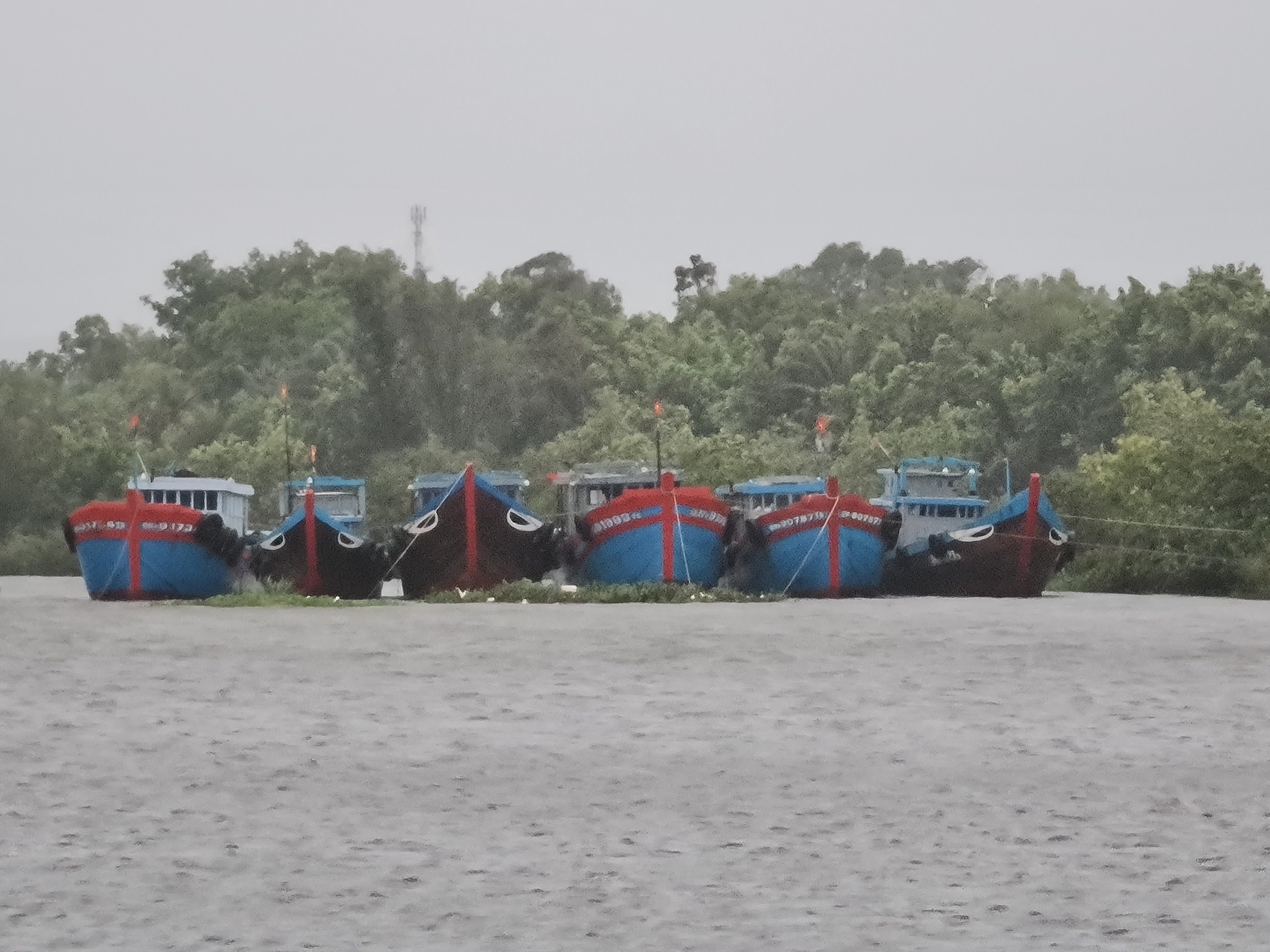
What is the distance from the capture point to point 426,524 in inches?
1817

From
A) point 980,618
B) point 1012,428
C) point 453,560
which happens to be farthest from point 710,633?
point 1012,428

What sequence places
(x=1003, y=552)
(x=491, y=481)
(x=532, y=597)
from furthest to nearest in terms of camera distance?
1. (x=491, y=481)
2. (x=1003, y=552)
3. (x=532, y=597)

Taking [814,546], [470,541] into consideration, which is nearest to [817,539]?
[814,546]

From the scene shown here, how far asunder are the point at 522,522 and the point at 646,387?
2014 inches

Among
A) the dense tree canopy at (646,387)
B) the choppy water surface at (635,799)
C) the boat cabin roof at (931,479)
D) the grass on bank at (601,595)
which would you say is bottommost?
the choppy water surface at (635,799)

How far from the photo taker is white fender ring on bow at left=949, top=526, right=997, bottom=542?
4791cm

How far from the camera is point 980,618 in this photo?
38.5 meters

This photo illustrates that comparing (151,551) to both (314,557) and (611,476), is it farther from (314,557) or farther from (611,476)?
(611,476)

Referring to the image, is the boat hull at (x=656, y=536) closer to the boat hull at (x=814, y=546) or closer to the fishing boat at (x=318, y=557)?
the boat hull at (x=814, y=546)

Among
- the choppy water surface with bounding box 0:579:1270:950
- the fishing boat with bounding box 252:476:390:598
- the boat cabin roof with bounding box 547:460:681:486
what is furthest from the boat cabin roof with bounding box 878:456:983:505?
the choppy water surface with bounding box 0:579:1270:950

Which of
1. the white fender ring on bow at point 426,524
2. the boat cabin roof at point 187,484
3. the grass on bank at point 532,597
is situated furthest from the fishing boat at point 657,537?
the boat cabin roof at point 187,484

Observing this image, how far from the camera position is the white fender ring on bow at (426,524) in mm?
45938

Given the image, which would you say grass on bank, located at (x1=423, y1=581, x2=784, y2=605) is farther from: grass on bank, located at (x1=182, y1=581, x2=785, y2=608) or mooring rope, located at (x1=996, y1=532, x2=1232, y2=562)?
mooring rope, located at (x1=996, y1=532, x2=1232, y2=562)

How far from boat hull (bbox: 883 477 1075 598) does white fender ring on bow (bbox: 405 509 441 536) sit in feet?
32.3
